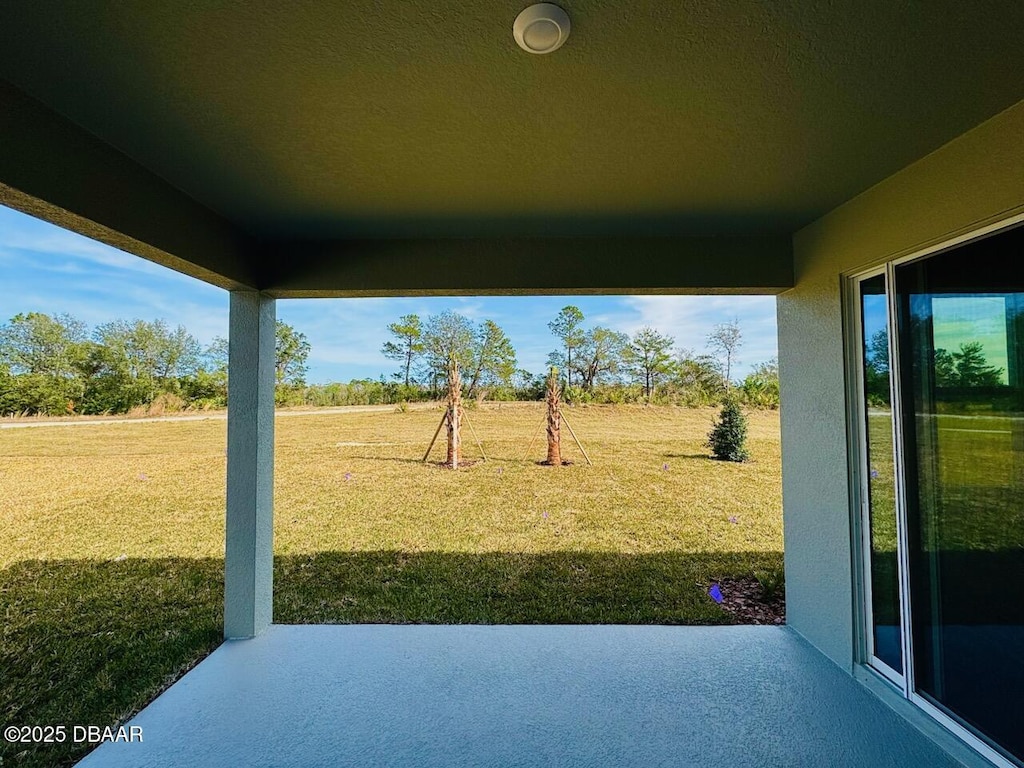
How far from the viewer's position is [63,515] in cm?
463

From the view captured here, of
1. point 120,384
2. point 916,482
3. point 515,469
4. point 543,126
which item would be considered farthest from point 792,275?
point 120,384

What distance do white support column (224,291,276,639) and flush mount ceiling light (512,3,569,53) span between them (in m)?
2.68

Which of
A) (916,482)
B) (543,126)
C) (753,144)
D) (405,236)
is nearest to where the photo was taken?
(543,126)

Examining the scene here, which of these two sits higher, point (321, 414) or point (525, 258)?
point (525, 258)

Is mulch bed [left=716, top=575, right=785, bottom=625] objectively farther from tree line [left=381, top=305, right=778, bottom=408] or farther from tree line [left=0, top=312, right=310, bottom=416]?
tree line [left=0, top=312, right=310, bottom=416]

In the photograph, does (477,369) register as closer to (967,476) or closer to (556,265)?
(556,265)

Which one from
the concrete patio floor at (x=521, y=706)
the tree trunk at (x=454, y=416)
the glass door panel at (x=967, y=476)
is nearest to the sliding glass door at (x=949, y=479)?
the glass door panel at (x=967, y=476)

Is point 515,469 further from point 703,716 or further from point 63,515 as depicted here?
point 63,515

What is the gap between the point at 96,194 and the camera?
1954mm

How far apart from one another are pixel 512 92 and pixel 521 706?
114 inches

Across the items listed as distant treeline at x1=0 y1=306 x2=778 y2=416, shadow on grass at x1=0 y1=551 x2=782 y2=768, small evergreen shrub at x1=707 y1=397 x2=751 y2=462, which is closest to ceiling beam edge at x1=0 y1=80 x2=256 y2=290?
shadow on grass at x1=0 y1=551 x2=782 y2=768

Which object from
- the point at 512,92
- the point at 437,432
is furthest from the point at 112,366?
the point at 512,92

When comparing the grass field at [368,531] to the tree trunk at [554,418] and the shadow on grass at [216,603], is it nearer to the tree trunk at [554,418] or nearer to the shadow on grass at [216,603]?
the shadow on grass at [216,603]

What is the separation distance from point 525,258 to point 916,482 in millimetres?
2525
